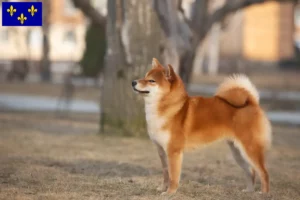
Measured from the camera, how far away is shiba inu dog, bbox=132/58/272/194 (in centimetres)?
750

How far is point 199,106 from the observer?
7746mm

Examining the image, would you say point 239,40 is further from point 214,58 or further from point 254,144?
point 254,144

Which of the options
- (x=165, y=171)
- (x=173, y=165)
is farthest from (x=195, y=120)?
A: (x=165, y=171)

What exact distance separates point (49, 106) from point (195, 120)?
14.2 meters

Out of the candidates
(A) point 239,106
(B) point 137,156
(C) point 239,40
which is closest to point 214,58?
(C) point 239,40

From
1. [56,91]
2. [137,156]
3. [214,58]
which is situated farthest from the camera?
[214,58]

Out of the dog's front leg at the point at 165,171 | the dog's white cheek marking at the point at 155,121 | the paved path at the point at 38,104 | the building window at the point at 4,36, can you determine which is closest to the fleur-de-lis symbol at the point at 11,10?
the dog's white cheek marking at the point at 155,121

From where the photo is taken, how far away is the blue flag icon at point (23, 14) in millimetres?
9742

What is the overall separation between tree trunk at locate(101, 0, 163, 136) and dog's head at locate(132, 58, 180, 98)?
16.5 feet

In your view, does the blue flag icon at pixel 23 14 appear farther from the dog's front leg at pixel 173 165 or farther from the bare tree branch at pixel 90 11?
the bare tree branch at pixel 90 11

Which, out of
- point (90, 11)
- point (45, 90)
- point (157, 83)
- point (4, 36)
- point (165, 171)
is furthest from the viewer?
point (4, 36)

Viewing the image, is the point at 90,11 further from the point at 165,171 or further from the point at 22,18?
the point at 165,171

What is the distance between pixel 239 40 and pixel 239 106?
35448 mm

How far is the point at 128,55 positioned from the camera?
12.7 m
